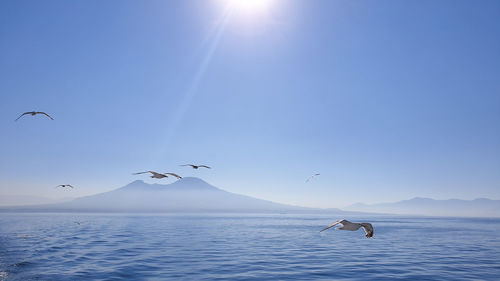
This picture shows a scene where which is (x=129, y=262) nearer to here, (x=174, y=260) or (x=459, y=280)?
(x=174, y=260)

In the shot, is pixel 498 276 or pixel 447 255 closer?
pixel 498 276

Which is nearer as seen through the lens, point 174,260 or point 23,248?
point 174,260

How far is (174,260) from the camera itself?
93.6ft

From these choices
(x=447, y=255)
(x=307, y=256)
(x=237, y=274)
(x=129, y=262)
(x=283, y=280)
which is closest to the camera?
(x=283, y=280)

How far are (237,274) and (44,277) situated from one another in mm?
12687

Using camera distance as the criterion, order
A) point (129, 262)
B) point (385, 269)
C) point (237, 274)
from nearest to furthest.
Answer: point (237, 274), point (385, 269), point (129, 262)

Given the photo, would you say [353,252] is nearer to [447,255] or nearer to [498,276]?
[447,255]

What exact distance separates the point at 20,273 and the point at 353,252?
96.9ft

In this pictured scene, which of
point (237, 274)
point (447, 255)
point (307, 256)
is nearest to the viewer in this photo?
point (237, 274)

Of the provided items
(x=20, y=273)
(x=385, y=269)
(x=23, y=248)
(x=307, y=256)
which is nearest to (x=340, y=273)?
(x=385, y=269)

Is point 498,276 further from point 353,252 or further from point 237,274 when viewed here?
point 237,274

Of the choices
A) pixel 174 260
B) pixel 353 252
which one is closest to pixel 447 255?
pixel 353 252

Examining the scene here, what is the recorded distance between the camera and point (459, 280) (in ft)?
69.5

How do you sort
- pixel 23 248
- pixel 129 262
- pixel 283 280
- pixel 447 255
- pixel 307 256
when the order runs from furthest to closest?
pixel 23 248, pixel 447 255, pixel 307 256, pixel 129 262, pixel 283 280
